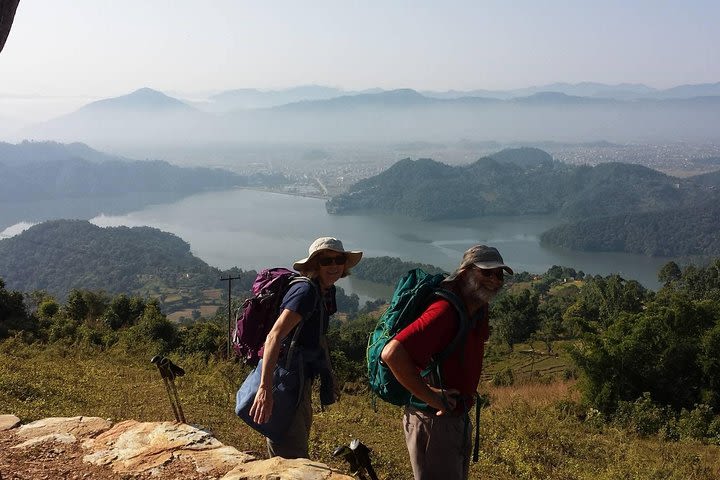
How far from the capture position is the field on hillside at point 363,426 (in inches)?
144

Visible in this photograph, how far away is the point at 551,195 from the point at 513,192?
8.60 m

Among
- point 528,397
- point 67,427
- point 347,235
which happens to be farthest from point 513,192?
point 67,427

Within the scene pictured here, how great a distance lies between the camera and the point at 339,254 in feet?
7.03

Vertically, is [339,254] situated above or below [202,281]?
above

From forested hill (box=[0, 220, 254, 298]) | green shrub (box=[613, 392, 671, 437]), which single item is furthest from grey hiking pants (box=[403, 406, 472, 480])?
forested hill (box=[0, 220, 254, 298])

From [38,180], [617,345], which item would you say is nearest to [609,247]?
[617,345]

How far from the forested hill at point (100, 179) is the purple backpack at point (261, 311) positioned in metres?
146

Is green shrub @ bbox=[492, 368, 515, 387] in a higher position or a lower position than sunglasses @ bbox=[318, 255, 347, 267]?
lower

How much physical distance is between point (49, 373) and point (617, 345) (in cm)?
893

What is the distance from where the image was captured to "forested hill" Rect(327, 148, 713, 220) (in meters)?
110

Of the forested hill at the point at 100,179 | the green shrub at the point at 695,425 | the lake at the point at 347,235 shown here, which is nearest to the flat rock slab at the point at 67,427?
the green shrub at the point at 695,425

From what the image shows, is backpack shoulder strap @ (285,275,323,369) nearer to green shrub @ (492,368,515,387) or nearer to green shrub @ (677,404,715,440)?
green shrub @ (677,404,715,440)

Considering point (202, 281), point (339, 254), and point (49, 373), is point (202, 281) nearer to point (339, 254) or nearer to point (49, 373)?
point (49, 373)

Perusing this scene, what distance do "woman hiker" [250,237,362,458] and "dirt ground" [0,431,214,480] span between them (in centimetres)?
47
